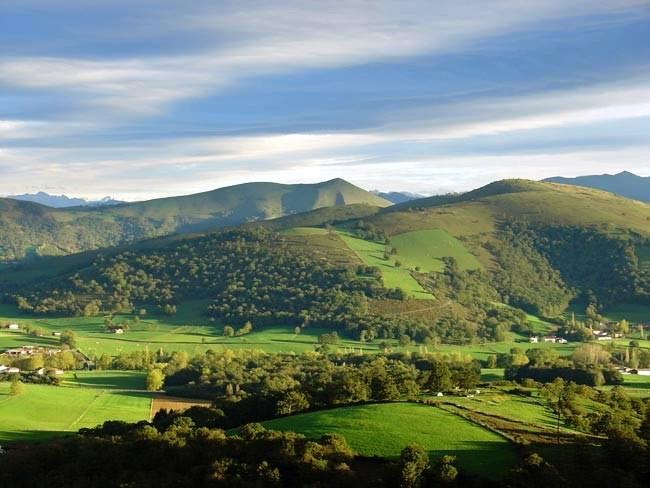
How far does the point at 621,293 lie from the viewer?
18088 cm

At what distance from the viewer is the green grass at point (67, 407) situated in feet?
241

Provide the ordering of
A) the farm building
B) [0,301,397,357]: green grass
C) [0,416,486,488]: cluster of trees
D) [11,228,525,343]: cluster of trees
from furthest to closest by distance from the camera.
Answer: [11,228,525,343]: cluster of trees < [0,301,397,357]: green grass < the farm building < [0,416,486,488]: cluster of trees

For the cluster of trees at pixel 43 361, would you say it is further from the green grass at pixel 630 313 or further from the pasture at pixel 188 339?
the green grass at pixel 630 313

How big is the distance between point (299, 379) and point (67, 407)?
1293 inches

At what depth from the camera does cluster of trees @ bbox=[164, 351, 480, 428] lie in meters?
65.9

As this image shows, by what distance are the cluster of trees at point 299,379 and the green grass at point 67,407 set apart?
30.8ft

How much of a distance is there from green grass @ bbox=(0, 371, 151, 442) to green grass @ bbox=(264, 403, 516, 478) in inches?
1124

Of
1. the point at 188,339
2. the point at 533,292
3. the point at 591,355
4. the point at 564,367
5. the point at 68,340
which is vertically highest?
the point at 533,292

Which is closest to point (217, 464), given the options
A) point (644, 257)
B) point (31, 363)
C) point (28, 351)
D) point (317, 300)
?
point (31, 363)

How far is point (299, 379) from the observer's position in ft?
341

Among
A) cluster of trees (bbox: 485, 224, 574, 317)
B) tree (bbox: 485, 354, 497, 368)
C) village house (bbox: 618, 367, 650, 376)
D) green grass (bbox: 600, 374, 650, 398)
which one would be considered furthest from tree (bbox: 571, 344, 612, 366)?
cluster of trees (bbox: 485, 224, 574, 317)

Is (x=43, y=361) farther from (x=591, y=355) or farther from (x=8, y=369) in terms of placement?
(x=591, y=355)

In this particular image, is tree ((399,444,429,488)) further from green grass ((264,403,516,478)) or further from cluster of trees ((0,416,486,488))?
green grass ((264,403,516,478))

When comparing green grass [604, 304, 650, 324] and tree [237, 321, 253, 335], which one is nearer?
tree [237, 321, 253, 335]
